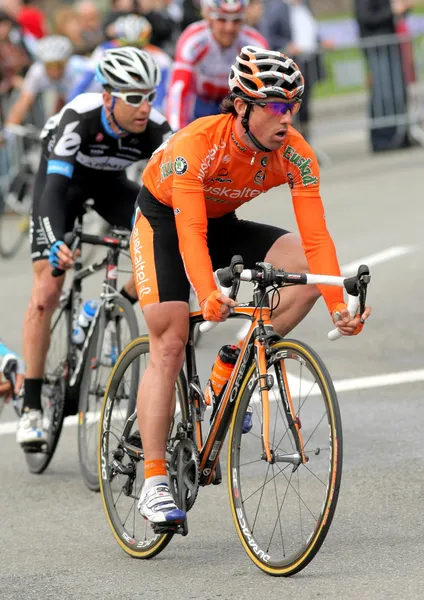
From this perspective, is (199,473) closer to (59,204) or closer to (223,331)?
(59,204)

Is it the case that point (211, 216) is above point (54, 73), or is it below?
below

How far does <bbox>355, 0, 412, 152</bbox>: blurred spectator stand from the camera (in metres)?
19.0

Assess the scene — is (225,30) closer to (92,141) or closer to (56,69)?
(92,141)

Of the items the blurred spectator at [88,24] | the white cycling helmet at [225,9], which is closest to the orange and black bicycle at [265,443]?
the white cycling helmet at [225,9]

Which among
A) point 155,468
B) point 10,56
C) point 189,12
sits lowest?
point 155,468

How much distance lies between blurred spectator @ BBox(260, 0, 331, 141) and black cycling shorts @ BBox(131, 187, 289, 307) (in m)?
13.1

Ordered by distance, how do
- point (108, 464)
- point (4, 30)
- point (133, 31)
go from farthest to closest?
1. point (4, 30)
2. point (133, 31)
3. point (108, 464)

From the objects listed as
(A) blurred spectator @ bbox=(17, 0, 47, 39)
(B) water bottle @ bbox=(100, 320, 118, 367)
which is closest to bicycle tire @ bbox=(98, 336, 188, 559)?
(B) water bottle @ bbox=(100, 320, 118, 367)

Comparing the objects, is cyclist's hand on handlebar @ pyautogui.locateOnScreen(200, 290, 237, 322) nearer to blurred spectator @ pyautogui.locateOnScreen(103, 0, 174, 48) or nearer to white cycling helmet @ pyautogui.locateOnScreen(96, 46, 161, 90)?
white cycling helmet @ pyautogui.locateOnScreen(96, 46, 161, 90)

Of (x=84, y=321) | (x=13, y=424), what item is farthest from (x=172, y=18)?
(x=84, y=321)

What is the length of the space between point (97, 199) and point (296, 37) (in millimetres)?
12052

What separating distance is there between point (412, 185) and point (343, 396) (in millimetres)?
8584

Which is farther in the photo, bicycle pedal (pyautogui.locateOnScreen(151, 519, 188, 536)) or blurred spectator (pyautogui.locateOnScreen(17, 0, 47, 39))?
blurred spectator (pyautogui.locateOnScreen(17, 0, 47, 39))

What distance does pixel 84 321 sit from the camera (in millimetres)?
7250
